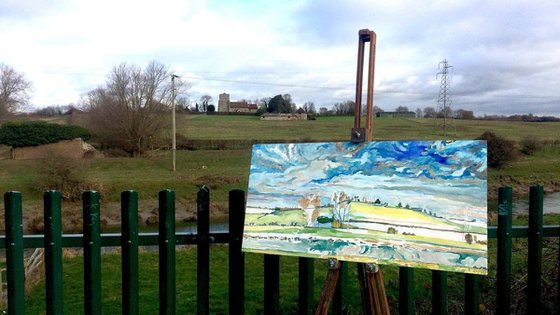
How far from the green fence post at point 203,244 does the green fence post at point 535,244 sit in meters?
2.52

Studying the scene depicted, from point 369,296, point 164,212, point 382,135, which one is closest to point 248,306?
point 164,212

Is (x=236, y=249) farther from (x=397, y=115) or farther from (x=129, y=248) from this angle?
(x=397, y=115)

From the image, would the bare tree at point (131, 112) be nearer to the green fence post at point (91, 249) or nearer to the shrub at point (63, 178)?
the shrub at point (63, 178)

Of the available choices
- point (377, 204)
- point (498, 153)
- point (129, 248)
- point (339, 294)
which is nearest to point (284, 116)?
point (498, 153)

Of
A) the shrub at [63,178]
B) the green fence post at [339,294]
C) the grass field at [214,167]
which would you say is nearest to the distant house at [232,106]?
the grass field at [214,167]

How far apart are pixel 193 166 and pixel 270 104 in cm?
2481

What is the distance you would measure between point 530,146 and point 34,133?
44.1 m

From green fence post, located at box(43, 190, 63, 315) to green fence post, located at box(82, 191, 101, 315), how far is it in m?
0.20

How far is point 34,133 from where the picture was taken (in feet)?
137

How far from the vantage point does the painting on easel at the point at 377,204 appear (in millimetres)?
3047

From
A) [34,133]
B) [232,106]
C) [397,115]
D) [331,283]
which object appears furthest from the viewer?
[232,106]

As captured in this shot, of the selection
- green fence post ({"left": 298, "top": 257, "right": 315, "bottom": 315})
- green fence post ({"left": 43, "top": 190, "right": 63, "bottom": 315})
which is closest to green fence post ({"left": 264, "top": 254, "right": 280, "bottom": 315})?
green fence post ({"left": 298, "top": 257, "right": 315, "bottom": 315})

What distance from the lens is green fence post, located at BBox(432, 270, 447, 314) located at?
3.92 meters

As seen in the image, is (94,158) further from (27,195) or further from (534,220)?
(534,220)
